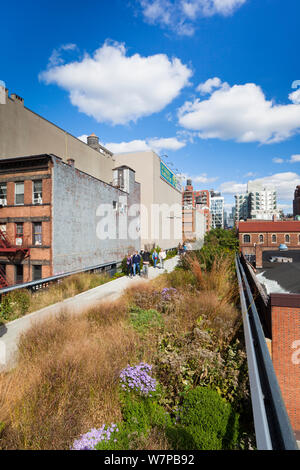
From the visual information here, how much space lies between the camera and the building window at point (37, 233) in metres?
14.7

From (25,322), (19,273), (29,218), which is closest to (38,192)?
(29,218)

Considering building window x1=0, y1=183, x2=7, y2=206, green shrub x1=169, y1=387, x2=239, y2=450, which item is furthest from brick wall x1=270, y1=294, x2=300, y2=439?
building window x1=0, y1=183, x2=7, y2=206

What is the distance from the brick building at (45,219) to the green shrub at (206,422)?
503 inches

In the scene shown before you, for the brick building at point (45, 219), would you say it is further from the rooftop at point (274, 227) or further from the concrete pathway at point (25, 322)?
the rooftop at point (274, 227)

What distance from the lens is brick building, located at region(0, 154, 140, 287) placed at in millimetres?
14125

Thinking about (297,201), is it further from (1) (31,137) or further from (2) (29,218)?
(2) (29,218)

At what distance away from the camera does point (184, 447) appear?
2.50 m

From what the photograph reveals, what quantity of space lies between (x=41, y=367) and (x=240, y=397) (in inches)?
114

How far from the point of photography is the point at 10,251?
15.0 meters

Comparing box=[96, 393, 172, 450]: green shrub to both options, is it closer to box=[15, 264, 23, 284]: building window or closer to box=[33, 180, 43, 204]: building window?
box=[33, 180, 43, 204]: building window

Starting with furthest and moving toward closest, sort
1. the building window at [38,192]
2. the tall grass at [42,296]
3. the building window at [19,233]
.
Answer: the building window at [19,233] < the building window at [38,192] < the tall grass at [42,296]

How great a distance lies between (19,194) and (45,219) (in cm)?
316

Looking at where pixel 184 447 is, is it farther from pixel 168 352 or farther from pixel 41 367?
pixel 41 367

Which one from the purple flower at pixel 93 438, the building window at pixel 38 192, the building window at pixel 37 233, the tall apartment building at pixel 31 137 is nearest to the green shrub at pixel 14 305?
Answer: the purple flower at pixel 93 438
